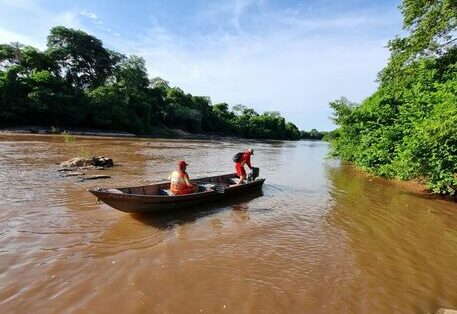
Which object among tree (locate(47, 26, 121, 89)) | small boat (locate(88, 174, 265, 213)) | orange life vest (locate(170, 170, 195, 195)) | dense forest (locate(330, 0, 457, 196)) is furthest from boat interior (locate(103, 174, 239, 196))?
tree (locate(47, 26, 121, 89))

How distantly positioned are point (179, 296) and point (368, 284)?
3.19 metres

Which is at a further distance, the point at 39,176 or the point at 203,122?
the point at 203,122

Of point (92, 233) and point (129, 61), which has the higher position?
point (129, 61)

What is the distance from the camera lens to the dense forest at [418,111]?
11.7 meters

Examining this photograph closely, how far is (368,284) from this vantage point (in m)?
6.09

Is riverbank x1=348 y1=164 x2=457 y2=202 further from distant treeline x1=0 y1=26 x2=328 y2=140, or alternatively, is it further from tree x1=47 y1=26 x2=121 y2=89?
tree x1=47 y1=26 x2=121 y2=89

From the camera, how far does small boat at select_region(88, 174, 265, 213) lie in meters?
8.24

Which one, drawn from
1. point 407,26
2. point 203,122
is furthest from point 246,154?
point 203,122

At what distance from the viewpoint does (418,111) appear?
1445 cm

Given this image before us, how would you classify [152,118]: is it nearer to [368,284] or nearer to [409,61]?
[409,61]

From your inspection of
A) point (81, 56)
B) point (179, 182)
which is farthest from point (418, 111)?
point (81, 56)

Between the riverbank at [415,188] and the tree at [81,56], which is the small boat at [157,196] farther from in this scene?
the tree at [81,56]

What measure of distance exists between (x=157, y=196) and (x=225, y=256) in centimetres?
268

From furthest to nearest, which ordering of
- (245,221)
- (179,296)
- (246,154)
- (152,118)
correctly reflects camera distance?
(152,118)
(246,154)
(245,221)
(179,296)
